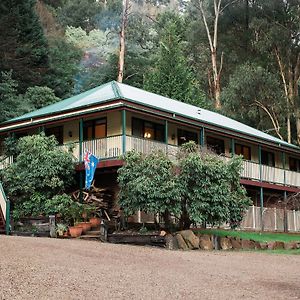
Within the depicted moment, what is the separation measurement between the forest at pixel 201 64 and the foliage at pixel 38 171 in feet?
40.1

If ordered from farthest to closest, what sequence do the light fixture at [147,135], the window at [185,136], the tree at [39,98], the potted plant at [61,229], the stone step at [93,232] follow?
the tree at [39,98]
the window at [185,136]
the light fixture at [147,135]
the stone step at [93,232]
the potted plant at [61,229]

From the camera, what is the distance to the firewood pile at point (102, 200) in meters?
23.3

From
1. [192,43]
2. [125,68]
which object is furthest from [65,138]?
[192,43]

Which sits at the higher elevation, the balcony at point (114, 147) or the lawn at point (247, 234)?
the balcony at point (114, 147)

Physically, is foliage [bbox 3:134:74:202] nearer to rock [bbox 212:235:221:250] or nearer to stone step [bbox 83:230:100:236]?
stone step [bbox 83:230:100:236]

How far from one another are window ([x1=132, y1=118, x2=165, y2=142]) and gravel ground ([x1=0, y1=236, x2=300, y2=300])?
370 inches

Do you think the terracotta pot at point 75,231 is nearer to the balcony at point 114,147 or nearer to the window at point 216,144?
the balcony at point 114,147

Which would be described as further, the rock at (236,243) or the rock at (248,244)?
the rock at (248,244)

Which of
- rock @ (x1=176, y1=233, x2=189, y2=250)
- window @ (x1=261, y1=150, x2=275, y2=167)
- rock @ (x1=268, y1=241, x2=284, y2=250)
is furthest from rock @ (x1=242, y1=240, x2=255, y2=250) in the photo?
window @ (x1=261, y1=150, x2=275, y2=167)

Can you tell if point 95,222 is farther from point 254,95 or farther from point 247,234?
point 254,95

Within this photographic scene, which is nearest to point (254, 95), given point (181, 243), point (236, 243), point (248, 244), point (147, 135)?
point (147, 135)

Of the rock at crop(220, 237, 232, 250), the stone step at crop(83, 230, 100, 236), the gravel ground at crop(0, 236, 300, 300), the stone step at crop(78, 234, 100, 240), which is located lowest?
the gravel ground at crop(0, 236, 300, 300)

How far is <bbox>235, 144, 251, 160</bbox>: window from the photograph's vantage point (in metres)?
31.8

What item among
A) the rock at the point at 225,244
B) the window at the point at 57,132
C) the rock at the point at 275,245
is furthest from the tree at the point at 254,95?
the rock at the point at 225,244
